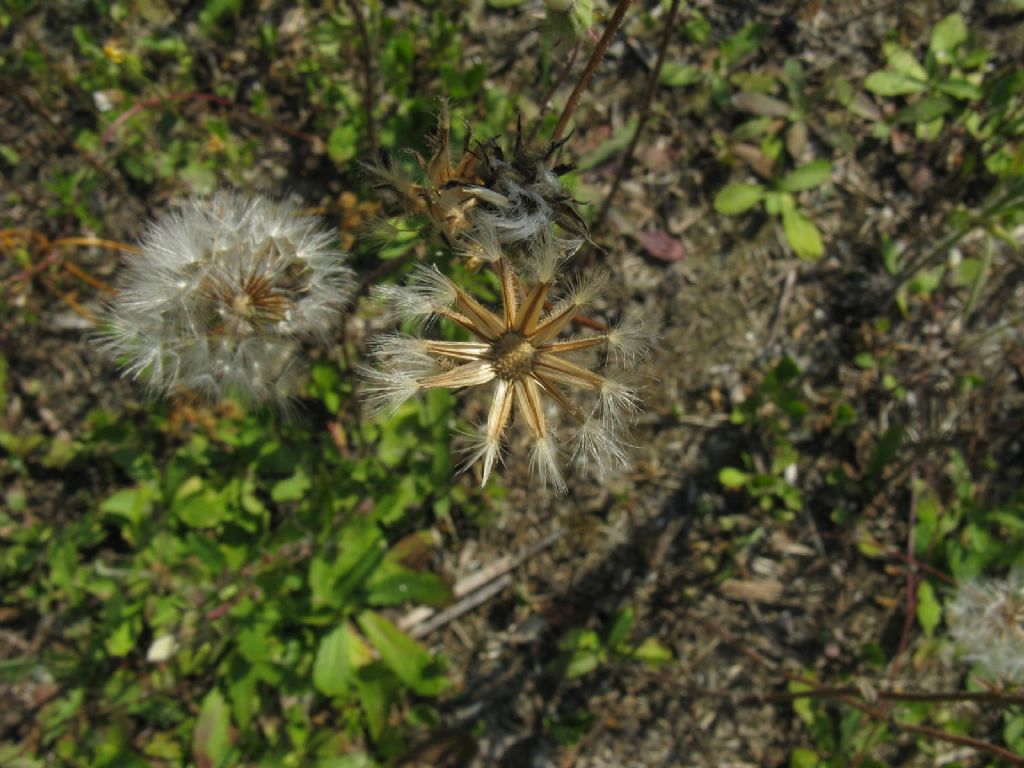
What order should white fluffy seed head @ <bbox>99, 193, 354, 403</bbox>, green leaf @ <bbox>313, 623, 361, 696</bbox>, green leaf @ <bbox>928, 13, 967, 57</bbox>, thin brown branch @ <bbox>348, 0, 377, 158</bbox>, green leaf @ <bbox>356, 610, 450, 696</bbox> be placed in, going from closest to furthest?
1. white fluffy seed head @ <bbox>99, 193, 354, 403</bbox>
2. thin brown branch @ <bbox>348, 0, 377, 158</bbox>
3. green leaf @ <bbox>313, 623, 361, 696</bbox>
4. green leaf @ <bbox>356, 610, 450, 696</bbox>
5. green leaf @ <bbox>928, 13, 967, 57</bbox>

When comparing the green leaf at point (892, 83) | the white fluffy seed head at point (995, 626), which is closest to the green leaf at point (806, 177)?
the green leaf at point (892, 83)

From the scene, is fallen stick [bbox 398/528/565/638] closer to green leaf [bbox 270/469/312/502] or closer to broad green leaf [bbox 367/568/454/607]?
broad green leaf [bbox 367/568/454/607]

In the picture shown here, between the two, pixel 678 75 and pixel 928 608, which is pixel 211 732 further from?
pixel 678 75

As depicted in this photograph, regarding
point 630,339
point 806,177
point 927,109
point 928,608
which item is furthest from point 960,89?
point 630,339

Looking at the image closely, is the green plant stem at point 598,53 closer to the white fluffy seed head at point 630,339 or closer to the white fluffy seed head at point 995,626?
the white fluffy seed head at point 630,339

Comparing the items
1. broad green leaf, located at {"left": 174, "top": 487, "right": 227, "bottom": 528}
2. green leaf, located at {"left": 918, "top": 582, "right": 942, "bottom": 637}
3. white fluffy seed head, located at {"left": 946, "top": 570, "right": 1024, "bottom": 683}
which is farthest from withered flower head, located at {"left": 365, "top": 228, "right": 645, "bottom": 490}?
green leaf, located at {"left": 918, "top": 582, "right": 942, "bottom": 637}

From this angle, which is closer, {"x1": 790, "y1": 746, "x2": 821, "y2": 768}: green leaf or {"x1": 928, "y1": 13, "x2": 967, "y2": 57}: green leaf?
{"x1": 790, "y1": 746, "x2": 821, "y2": 768}: green leaf

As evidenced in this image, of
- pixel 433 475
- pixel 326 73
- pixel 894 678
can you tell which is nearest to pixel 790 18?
pixel 326 73
